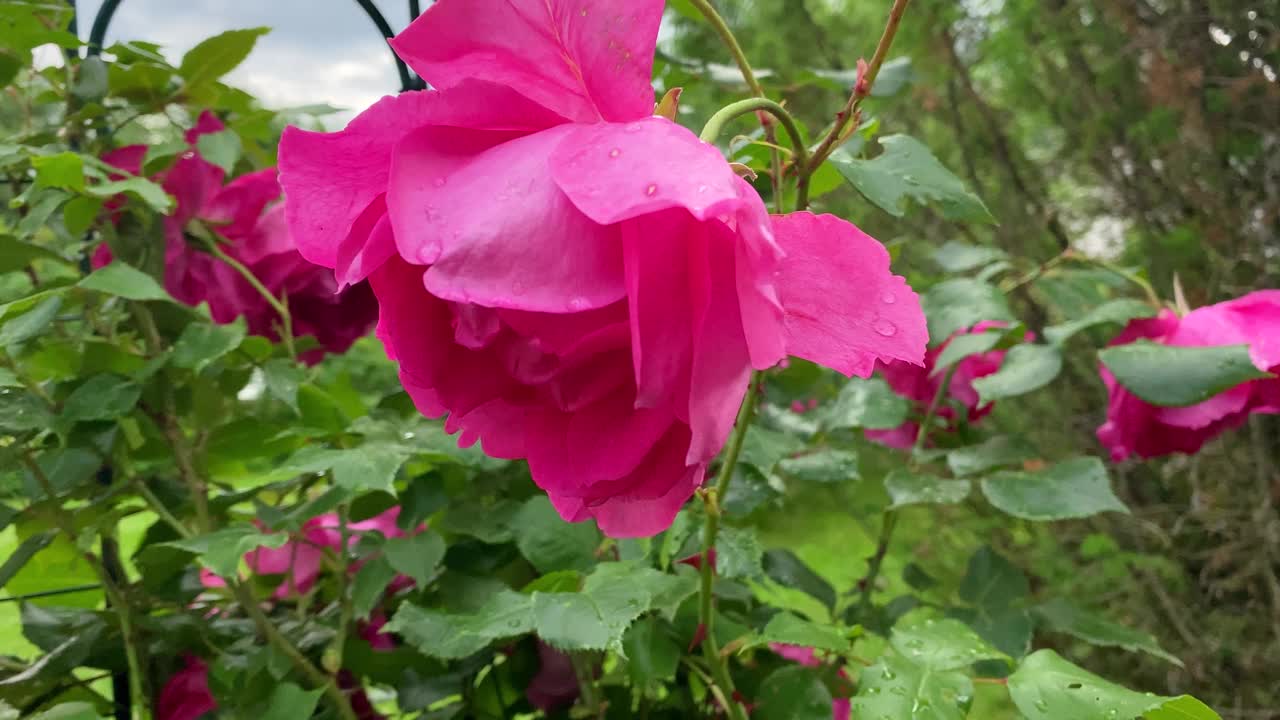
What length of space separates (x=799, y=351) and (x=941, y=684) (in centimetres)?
19

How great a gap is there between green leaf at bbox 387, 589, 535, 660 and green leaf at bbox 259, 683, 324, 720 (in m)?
0.05

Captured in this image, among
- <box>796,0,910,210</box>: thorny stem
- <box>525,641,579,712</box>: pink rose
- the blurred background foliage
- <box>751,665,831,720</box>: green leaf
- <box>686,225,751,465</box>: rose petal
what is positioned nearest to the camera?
<box>686,225,751,465</box>: rose petal

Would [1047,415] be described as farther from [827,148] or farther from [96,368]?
[96,368]

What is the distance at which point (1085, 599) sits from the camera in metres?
0.98

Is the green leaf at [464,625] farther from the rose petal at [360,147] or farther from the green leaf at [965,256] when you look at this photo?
the green leaf at [965,256]

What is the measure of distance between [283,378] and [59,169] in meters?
0.15

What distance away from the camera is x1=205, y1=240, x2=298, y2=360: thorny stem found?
484 millimetres

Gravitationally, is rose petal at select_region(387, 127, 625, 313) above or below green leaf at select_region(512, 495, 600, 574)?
above

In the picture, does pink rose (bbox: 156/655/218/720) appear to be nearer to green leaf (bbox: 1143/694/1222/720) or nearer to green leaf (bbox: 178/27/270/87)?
green leaf (bbox: 178/27/270/87)

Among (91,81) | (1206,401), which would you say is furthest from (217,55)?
(1206,401)

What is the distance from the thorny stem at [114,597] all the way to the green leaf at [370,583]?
11 cm

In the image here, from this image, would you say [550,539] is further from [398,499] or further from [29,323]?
[29,323]

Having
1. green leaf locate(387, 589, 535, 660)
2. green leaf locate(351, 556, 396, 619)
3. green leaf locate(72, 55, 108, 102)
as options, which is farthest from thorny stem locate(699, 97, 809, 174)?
green leaf locate(72, 55, 108, 102)

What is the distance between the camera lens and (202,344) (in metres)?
0.44
